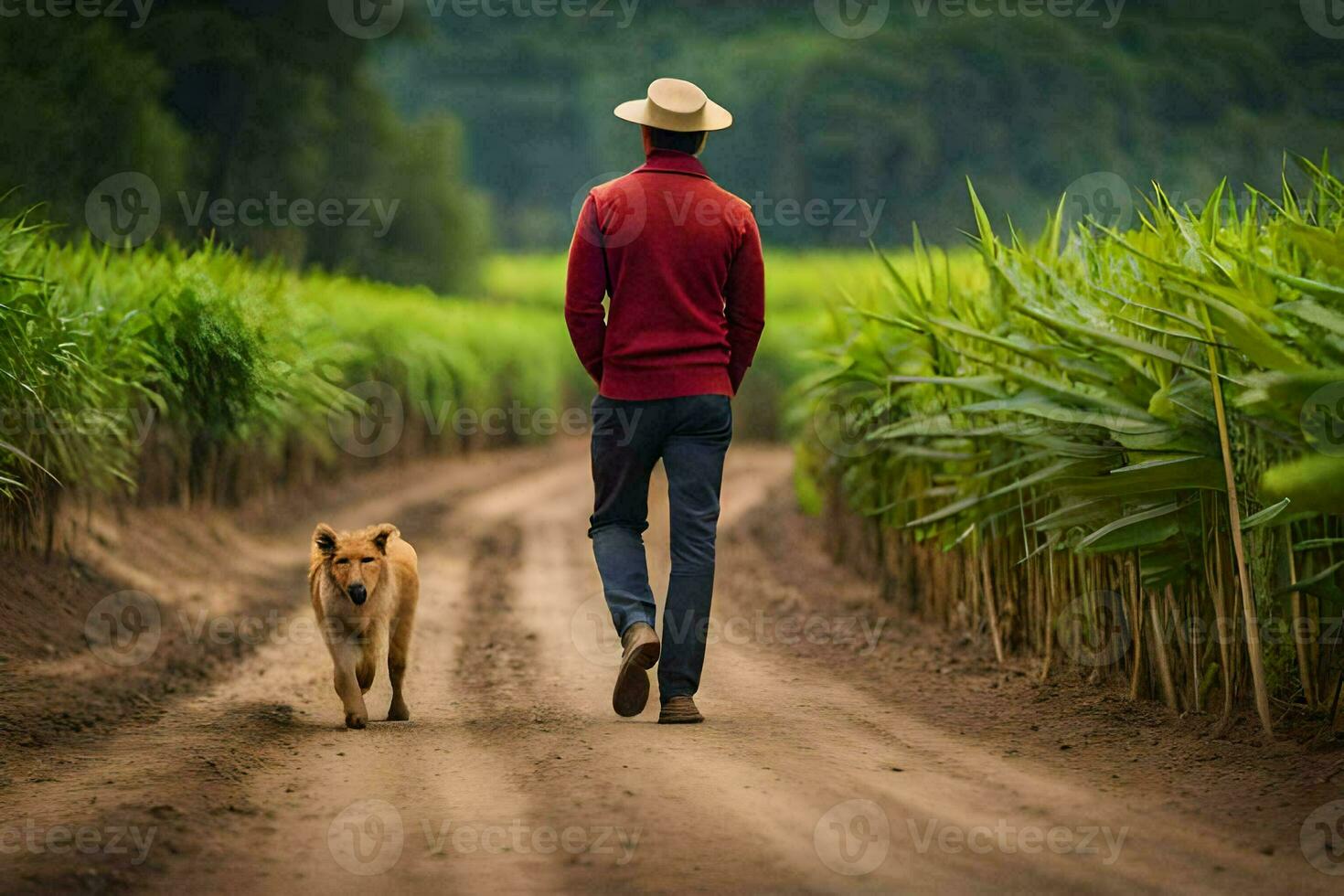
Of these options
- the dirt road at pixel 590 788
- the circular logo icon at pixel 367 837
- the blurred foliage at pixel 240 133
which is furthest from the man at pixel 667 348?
the blurred foliage at pixel 240 133

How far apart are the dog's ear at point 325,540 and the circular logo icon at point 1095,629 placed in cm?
343

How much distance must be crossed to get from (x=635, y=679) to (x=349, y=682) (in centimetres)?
131

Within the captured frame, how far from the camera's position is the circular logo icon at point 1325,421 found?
4273 mm

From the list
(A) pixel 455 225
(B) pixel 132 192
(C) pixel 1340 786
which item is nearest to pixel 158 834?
(C) pixel 1340 786

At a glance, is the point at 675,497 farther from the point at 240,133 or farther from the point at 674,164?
the point at 240,133

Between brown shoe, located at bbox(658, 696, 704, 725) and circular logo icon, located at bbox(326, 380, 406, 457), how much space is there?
10.3 m

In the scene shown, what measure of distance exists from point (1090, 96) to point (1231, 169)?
40.8 feet

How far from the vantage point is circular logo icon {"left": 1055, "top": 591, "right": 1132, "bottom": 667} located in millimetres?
6180

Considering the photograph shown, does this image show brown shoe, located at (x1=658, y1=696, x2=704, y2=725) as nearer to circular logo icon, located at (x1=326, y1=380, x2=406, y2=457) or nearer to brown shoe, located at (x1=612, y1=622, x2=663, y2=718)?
brown shoe, located at (x1=612, y1=622, x2=663, y2=718)

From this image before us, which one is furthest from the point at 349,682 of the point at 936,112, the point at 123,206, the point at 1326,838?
the point at 936,112

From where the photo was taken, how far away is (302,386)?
1179 cm

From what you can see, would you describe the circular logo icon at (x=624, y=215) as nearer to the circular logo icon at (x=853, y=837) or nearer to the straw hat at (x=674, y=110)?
the straw hat at (x=674, y=110)

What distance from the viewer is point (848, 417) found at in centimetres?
966

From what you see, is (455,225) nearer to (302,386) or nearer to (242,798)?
(302,386)
